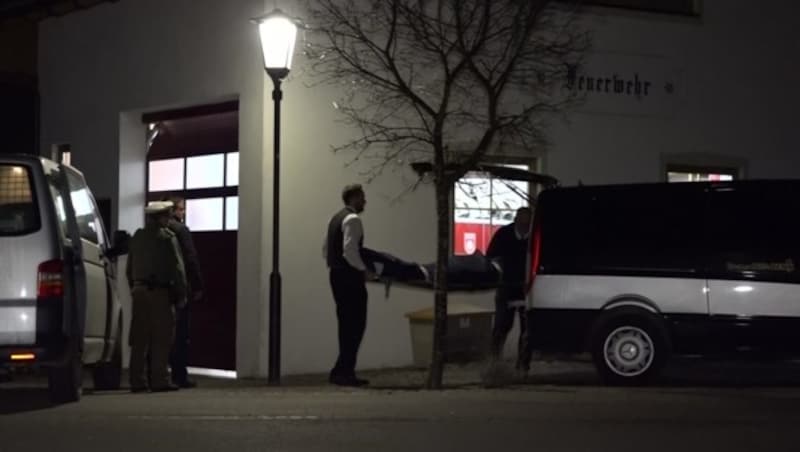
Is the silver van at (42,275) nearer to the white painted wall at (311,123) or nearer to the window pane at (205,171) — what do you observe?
the white painted wall at (311,123)

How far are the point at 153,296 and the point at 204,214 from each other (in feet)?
14.7

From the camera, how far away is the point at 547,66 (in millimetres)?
17203

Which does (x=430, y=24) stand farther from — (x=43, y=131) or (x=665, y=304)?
(x=43, y=131)

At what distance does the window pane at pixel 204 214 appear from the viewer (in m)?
17.1

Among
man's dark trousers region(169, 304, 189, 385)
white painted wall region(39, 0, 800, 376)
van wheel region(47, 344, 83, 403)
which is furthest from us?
white painted wall region(39, 0, 800, 376)

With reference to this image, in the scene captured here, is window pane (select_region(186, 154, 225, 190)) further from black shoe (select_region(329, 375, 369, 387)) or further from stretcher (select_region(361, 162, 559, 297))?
black shoe (select_region(329, 375, 369, 387))

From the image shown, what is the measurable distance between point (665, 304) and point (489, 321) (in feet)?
12.1

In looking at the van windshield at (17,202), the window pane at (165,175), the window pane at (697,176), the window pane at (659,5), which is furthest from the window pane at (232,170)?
the window pane at (697,176)

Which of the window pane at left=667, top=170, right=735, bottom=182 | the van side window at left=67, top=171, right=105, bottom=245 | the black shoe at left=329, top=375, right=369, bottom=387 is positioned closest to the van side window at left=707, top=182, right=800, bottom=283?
the black shoe at left=329, top=375, right=369, bottom=387

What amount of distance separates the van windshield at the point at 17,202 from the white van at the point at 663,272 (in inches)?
193

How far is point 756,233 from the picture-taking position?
41.8 feet

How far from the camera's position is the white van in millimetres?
12719

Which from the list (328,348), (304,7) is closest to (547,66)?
(304,7)

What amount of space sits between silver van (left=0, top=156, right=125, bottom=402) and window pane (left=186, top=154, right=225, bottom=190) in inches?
214
